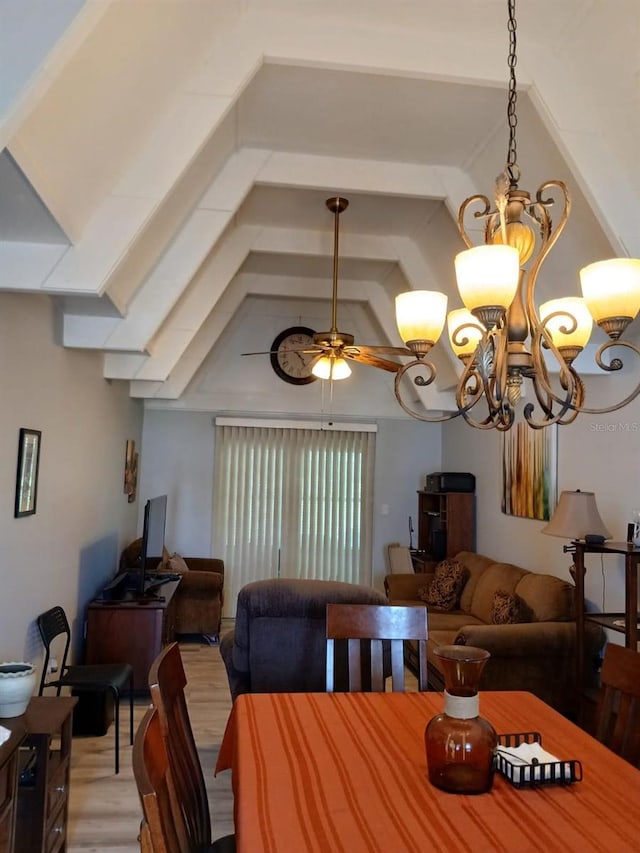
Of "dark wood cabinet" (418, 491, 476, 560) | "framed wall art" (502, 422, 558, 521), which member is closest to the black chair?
"framed wall art" (502, 422, 558, 521)

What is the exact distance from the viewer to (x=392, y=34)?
2881 millimetres

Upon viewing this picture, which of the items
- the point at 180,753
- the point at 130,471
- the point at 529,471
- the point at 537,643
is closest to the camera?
the point at 180,753

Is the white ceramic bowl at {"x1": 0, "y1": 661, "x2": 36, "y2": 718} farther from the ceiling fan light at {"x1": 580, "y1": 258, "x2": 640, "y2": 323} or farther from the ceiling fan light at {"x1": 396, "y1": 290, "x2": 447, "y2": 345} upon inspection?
the ceiling fan light at {"x1": 580, "y1": 258, "x2": 640, "y2": 323}

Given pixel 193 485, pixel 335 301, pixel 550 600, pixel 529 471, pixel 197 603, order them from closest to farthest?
1. pixel 550 600
2. pixel 335 301
3. pixel 529 471
4. pixel 197 603
5. pixel 193 485

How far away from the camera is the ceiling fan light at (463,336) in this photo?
7.22 feet

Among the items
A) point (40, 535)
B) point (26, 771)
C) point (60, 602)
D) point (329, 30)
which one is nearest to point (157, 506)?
point (60, 602)

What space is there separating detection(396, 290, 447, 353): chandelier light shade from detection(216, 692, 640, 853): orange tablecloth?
125 centimetres

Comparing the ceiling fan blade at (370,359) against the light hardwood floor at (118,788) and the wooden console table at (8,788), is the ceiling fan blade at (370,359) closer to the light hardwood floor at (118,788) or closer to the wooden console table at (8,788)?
the light hardwood floor at (118,788)

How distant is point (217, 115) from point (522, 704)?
2.71 meters

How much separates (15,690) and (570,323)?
229 centimetres

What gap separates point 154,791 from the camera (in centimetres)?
101

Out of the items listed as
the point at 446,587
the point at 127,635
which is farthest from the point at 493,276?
the point at 446,587

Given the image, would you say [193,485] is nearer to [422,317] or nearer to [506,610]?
[506,610]

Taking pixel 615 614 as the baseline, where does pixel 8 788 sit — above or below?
below
